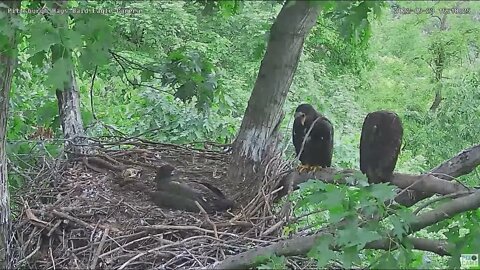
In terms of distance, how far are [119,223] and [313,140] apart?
1520mm

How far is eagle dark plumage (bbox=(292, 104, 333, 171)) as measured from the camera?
460 centimetres

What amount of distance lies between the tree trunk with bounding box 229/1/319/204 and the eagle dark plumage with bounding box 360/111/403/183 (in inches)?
24.3

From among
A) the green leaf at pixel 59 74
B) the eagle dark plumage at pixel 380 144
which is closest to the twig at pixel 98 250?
the green leaf at pixel 59 74

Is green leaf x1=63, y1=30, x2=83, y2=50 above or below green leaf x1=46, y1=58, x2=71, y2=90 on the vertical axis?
above

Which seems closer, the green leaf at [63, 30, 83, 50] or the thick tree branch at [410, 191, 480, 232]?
the green leaf at [63, 30, 83, 50]

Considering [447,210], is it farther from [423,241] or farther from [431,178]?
[431,178]

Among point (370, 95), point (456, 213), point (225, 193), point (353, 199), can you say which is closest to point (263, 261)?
point (353, 199)

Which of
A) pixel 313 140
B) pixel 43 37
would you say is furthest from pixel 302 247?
pixel 313 140

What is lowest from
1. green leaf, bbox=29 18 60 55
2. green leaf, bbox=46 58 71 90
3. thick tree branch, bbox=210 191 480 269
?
thick tree branch, bbox=210 191 480 269

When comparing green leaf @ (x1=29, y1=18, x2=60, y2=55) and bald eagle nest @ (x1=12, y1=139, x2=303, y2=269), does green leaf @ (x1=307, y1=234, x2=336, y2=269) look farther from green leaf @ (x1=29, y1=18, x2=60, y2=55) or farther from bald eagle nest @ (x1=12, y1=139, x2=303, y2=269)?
green leaf @ (x1=29, y1=18, x2=60, y2=55)

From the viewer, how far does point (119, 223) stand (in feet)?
12.6

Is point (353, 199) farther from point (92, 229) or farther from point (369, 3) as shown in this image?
point (92, 229)

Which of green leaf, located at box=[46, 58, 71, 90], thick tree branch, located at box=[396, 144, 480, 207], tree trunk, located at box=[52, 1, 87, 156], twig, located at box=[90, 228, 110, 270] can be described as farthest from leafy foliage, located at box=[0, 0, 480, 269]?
twig, located at box=[90, 228, 110, 270]

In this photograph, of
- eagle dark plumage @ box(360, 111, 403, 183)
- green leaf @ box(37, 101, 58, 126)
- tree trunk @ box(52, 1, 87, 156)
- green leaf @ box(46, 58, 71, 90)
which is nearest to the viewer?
green leaf @ box(46, 58, 71, 90)
